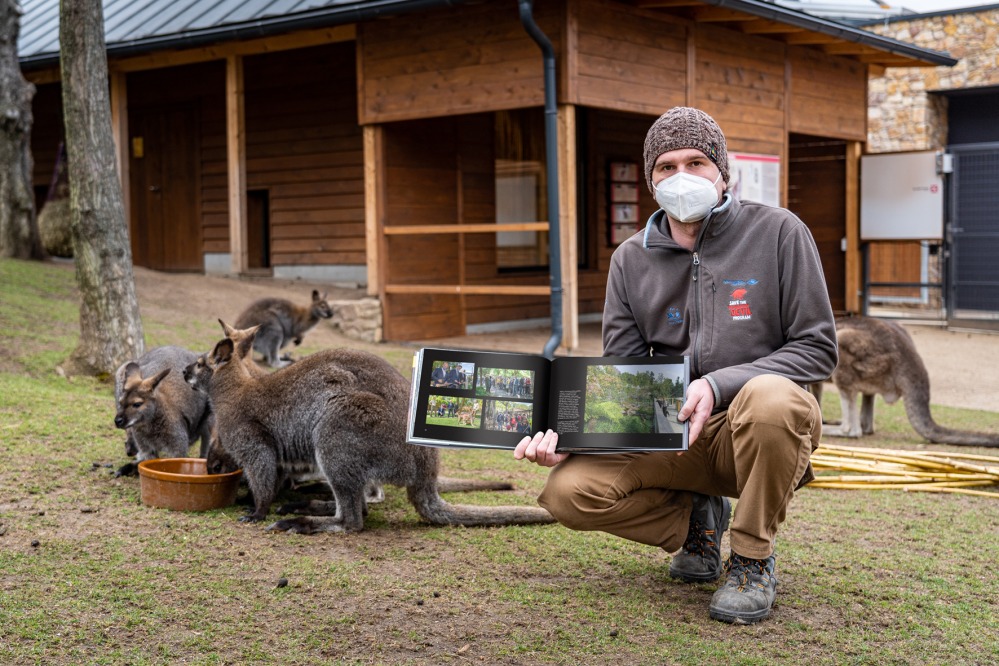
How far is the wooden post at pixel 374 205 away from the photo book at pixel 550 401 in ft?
28.6

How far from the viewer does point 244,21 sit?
12.6m

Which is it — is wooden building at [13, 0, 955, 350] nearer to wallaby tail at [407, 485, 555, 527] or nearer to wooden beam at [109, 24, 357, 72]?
wooden beam at [109, 24, 357, 72]

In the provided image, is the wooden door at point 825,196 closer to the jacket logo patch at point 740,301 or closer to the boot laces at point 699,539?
the boot laces at point 699,539

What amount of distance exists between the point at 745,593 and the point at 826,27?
1074cm

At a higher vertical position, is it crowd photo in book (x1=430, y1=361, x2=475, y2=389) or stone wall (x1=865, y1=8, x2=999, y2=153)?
stone wall (x1=865, y1=8, x2=999, y2=153)

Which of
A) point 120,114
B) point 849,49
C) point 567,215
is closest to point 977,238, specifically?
point 849,49

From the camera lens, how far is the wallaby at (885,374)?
7.38m

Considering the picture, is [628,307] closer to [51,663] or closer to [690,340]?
[690,340]

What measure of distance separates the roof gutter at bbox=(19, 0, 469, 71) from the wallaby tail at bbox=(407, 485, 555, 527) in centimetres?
684

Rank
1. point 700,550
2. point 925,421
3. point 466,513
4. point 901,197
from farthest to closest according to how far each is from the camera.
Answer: point 901,197 → point 925,421 → point 466,513 → point 700,550

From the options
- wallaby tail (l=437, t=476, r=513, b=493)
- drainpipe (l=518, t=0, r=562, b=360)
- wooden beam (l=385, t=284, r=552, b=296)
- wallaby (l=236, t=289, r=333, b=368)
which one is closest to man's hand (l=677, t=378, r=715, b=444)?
wallaby tail (l=437, t=476, r=513, b=493)

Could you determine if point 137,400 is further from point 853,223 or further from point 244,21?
point 853,223

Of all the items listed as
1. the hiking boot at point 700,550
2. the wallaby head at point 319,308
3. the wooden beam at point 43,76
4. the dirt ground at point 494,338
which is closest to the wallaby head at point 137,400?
the hiking boot at point 700,550

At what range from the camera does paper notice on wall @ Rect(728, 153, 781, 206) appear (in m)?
12.7
